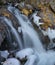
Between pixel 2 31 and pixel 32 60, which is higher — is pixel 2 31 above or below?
above

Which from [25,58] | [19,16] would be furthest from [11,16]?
[25,58]

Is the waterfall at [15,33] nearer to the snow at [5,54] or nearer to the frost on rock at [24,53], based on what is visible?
the frost on rock at [24,53]

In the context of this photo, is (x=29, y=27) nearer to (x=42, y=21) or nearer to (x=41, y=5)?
(x=42, y=21)

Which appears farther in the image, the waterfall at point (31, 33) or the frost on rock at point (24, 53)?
the waterfall at point (31, 33)

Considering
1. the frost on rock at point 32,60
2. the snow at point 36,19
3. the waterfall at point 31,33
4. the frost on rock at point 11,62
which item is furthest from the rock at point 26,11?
the frost on rock at point 11,62

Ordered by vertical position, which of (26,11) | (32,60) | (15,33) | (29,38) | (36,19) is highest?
(26,11)

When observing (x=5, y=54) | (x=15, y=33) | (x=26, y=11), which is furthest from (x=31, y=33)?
(x=5, y=54)

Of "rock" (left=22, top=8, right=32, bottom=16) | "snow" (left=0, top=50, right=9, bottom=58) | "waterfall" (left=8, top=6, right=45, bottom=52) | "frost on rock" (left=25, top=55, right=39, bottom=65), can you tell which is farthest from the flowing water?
"snow" (left=0, top=50, right=9, bottom=58)

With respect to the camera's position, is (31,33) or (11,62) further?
(31,33)

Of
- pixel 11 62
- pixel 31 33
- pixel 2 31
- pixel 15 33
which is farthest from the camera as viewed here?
pixel 31 33

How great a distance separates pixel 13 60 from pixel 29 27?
1.69 meters

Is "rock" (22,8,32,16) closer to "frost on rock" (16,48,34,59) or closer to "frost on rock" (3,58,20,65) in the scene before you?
"frost on rock" (16,48,34,59)

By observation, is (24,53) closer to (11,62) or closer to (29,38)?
(11,62)

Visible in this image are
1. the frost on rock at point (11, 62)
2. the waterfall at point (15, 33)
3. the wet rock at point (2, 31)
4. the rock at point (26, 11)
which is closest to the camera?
the frost on rock at point (11, 62)
